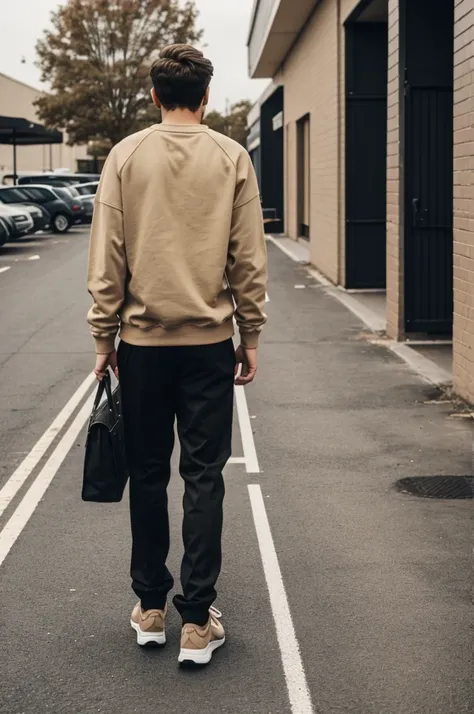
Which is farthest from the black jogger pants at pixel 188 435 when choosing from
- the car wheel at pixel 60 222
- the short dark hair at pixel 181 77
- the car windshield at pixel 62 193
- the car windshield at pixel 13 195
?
the car windshield at pixel 62 193

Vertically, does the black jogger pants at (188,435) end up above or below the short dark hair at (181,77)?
below

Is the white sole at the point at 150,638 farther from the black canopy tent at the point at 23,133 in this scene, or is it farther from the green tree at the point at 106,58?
the green tree at the point at 106,58

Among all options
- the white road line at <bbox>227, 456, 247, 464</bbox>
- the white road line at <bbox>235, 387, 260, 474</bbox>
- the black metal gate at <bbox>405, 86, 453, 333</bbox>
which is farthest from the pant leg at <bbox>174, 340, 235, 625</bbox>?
the black metal gate at <bbox>405, 86, 453, 333</bbox>

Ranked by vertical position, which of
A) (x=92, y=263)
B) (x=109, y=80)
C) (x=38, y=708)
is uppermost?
(x=109, y=80)

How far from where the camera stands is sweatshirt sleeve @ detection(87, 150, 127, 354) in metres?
4.11

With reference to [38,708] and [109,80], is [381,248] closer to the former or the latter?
[38,708]

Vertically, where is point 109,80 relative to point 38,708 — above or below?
above

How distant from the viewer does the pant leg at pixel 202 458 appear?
4.19 metres

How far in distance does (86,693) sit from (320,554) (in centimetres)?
184

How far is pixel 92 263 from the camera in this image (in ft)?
13.7

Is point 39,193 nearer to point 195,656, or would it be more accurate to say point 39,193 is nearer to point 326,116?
point 326,116

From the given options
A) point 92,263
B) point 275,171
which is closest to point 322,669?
point 92,263

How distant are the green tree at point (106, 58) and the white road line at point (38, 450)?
53952mm

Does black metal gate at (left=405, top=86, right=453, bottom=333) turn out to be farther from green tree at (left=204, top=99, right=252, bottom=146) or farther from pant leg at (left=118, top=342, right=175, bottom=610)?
green tree at (left=204, top=99, right=252, bottom=146)
